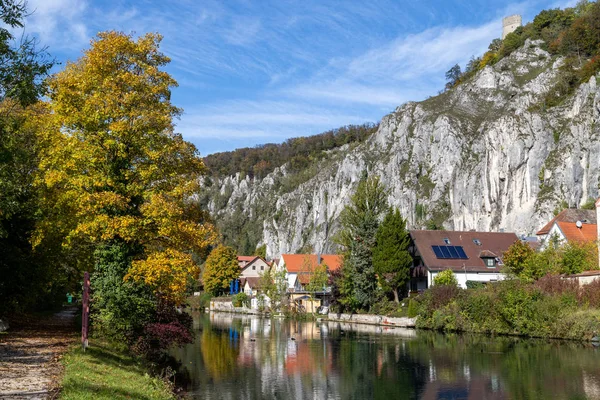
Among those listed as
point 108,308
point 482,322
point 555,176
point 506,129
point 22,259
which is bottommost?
point 482,322

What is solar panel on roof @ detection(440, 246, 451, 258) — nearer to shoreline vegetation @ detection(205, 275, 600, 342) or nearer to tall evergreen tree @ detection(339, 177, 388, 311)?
tall evergreen tree @ detection(339, 177, 388, 311)

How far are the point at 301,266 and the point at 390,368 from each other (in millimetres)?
55825

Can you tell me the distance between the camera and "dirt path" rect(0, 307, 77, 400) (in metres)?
12.1

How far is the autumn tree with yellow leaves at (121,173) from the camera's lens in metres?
20.2

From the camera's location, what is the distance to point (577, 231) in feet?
185

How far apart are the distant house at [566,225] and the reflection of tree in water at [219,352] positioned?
1339 inches

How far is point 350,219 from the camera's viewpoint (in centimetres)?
5756

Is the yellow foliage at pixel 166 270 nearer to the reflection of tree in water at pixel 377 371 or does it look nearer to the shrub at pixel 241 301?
the reflection of tree in water at pixel 377 371

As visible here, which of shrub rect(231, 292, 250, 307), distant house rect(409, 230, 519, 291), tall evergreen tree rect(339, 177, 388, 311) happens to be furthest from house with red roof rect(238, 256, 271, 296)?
distant house rect(409, 230, 519, 291)

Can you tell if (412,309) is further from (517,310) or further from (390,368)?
(390,368)

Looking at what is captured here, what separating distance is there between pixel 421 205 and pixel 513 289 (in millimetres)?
77906

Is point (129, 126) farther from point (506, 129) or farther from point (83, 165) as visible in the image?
point (506, 129)

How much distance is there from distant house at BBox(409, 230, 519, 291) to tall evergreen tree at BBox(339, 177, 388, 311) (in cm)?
618

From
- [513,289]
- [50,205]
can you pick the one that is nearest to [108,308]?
[50,205]
